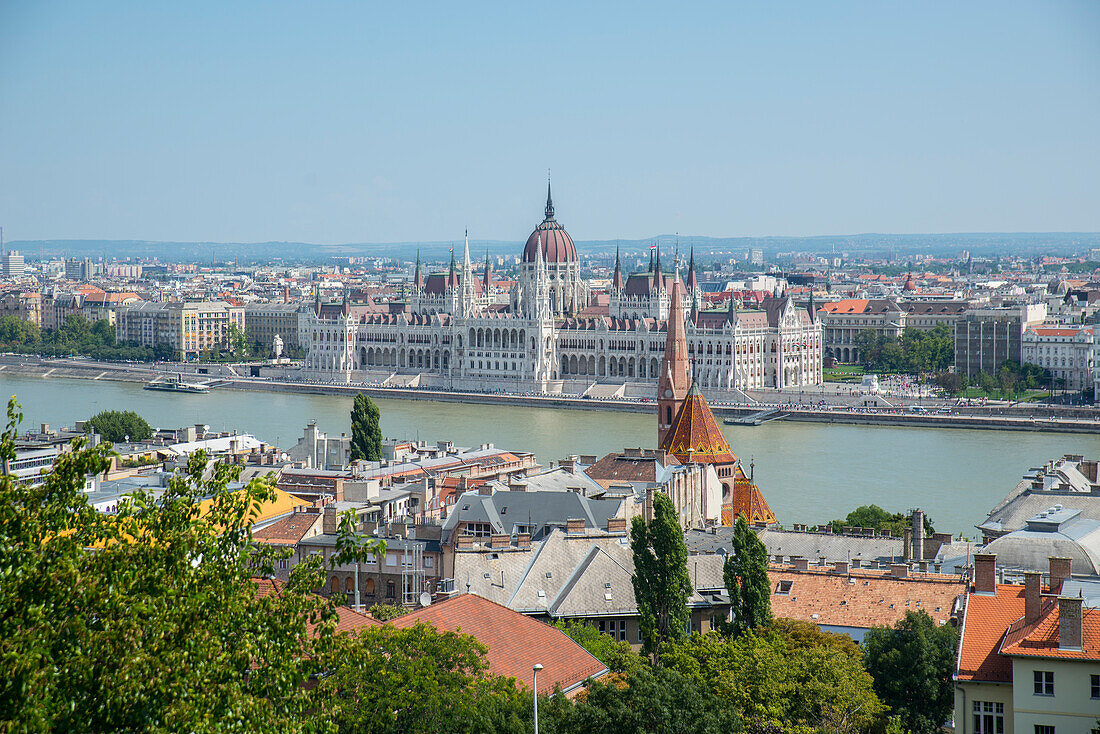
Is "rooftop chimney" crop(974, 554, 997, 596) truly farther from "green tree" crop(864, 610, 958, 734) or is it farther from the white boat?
the white boat

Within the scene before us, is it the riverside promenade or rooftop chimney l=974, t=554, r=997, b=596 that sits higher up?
rooftop chimney l=974, t=554, r=997, b=596

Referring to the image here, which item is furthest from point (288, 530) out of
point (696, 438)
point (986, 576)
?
point (986, 576)

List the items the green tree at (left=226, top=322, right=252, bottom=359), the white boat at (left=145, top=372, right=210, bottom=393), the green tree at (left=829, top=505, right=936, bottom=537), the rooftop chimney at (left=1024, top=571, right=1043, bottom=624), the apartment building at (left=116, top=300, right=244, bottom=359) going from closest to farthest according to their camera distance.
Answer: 1. the rooftop chimney at (left=1024, top=571, right=1043, bottom=624)
2. the green tree at (left=829, top=505, right=936, bottom=537)
3. the white boat at (left=145, top=372, right=210, bottom=393)
4. the green tree at (left=226, top=322, right=252, bottom=359)
5. the apartment building at (left=116, top=300, right=244, bottom=359)

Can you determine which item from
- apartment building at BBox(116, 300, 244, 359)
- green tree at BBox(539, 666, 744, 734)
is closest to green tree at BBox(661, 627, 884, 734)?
green tree at BBox(539, 666, 744, 734)

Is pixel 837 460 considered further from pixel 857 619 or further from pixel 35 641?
pixel 35 641

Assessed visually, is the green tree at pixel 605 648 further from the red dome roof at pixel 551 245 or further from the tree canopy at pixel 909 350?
the red dome roof at pixel 551 245

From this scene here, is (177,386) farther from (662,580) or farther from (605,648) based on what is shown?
(605,648)
